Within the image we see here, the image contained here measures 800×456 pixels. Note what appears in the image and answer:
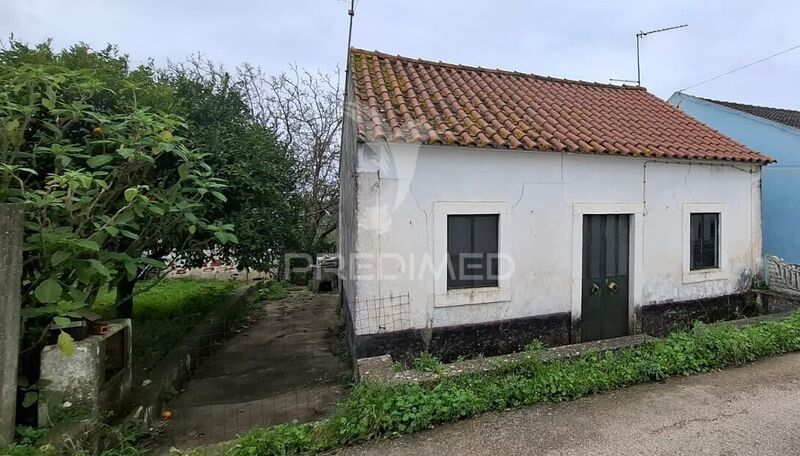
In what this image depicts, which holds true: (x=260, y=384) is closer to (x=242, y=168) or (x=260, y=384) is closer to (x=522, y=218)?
(x=242, y=168)

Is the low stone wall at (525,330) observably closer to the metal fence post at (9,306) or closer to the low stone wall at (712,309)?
the low stone wall at (712,309)

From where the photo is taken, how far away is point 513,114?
22.1 ft

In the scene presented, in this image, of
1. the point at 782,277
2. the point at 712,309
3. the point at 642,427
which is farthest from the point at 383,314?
the point at 782,277

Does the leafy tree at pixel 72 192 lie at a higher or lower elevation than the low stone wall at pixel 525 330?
higher

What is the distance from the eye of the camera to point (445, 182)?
539 cm

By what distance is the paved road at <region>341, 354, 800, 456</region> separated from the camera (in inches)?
128

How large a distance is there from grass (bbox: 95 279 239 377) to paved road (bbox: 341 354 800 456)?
3956 mm

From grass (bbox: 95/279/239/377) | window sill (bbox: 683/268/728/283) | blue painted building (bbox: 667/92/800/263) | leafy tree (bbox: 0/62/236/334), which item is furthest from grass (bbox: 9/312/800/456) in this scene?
blue painted building (bbox: 667/92/800/263)

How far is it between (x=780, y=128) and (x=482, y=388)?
1109cm

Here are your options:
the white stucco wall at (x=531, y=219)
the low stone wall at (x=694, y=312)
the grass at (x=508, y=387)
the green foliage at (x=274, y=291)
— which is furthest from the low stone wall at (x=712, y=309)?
the green foliage at (x=274, y=291)

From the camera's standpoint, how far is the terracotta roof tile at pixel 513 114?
5.54m

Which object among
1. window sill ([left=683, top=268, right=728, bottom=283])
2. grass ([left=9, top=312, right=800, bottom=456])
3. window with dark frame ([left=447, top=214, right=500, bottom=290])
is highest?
window with dark frame ([left=447, top=214, right=500, bottom=290])

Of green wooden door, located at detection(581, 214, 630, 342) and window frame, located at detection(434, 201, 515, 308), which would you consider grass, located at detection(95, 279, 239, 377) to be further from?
green wooden door, located at detection(581, 214, 630, 342)

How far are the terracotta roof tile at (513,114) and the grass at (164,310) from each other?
12.9 feet
